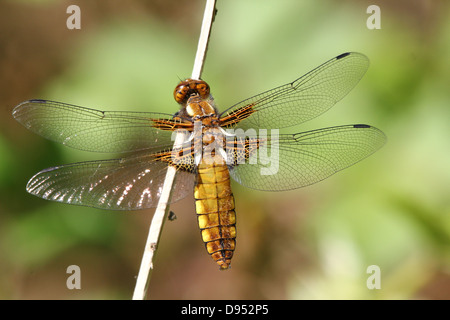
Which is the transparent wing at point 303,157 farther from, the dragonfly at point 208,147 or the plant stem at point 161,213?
the plant stem at point 161,213

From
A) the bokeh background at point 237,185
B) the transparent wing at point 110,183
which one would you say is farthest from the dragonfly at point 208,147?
the bokeh background at point 237,185

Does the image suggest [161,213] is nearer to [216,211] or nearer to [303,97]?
[216,211]

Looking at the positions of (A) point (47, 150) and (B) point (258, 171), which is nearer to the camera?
(B) point (258, 171)

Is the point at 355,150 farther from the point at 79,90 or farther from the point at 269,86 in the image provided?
the point at 79,90

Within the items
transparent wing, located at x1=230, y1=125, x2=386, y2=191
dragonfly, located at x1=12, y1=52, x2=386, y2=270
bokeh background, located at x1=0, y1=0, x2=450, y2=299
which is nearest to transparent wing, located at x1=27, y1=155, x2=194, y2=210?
dragonfly, located at x1=12, y1=52, x2=386, y2=270

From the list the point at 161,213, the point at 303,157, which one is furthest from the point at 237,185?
the point at 161,213

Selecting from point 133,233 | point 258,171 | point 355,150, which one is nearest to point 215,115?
point 258,171
